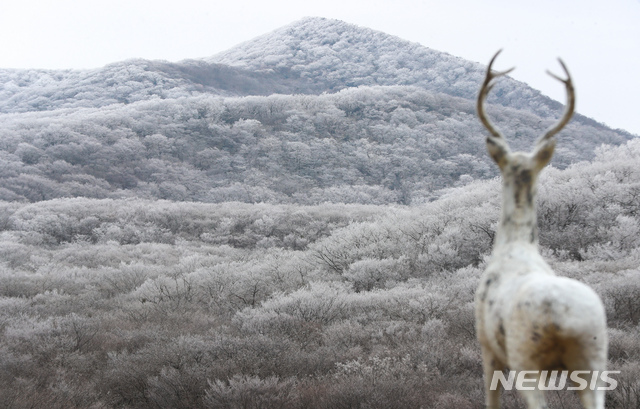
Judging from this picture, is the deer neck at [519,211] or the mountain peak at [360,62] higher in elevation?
the mountain peak at [360,62]

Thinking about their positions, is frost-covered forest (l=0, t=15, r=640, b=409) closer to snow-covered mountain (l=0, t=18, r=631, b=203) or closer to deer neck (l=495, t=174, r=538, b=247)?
snow-covered mountain (l=0, t=18, r=631, b=203)

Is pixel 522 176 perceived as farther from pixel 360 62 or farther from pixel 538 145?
pixel 360 62

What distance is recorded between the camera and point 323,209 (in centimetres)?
2178

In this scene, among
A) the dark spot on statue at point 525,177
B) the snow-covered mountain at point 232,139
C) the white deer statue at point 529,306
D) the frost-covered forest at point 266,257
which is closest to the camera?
the white deer statue at point 529,306

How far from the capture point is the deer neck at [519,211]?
1.59 m

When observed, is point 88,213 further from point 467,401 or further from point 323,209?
point 467,401

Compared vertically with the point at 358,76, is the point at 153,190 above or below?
below

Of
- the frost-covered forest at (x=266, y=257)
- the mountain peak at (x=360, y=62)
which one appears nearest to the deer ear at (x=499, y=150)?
the frost-covered forest at (x=266, y=257)

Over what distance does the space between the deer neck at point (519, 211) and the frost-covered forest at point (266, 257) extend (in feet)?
10.5

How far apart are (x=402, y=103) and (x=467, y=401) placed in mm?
41663

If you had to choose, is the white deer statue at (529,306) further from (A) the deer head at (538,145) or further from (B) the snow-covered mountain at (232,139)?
(B) the snow-covered mountain at (232,139)

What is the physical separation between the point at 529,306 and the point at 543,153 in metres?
0.55

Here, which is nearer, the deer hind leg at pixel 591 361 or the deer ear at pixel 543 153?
the deer hind leg at pixel 591 361

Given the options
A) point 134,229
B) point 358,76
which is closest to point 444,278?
point 134,229
